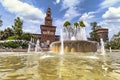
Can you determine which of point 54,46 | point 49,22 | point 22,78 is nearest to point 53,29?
point 49,22

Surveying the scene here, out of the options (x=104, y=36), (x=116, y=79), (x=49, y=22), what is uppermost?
(x=49, y=22)

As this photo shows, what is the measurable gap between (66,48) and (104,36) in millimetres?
47289

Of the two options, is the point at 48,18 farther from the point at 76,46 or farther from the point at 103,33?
the point at 76,46

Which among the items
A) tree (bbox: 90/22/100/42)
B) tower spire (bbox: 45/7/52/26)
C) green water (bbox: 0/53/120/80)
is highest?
tower spire (bbox: 45/7/52/26)

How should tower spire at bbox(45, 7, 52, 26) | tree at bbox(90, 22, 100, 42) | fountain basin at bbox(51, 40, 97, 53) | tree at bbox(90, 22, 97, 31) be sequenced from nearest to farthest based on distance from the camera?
fountain basin at bbox(51, 40, 97, 53)
tree at bbox(90, 22, 100, 42)
tower spire at bbox(45, 7, 52, 26)
tree at bbox(90, 22, 97, 31)

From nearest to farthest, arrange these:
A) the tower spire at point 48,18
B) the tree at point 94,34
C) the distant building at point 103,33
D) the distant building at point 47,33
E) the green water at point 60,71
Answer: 1. the green water at point 60,71
2. the distant building at point 47,33
3. the tree at point 94,34
4. the tower spire at point 48,18
5. the distant building at point 103,33

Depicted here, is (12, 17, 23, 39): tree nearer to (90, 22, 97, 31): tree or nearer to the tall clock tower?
the tall clock tower

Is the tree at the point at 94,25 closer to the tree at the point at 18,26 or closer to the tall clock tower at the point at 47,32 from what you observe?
the tall clock tower at the point at 47,32

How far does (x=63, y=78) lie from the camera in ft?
11.7

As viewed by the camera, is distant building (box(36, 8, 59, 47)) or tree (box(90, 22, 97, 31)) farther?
tree (box(90, 22, 97, 31))

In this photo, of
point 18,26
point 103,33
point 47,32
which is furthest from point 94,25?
point 18,26

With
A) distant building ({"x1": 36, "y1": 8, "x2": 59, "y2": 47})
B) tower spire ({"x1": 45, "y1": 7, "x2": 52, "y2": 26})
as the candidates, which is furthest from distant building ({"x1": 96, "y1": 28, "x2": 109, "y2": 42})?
tower spire ({"x1": 45, "y1": 7, "x2": 52, "y2": 26})

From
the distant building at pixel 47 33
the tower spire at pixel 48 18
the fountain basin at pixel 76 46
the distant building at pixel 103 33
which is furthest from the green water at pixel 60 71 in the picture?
the distant building at pixel 103 33

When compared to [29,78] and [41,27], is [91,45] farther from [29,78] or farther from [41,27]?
[41,27]
